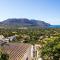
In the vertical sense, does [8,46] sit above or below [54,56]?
above

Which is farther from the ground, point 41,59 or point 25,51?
point 25,51

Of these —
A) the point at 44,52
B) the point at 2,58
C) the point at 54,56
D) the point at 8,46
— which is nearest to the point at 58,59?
the point at 54,56

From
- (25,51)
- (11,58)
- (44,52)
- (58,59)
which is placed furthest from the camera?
(44,52)

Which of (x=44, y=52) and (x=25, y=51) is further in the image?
(x=44, y=52)

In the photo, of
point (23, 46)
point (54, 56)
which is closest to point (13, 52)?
point (23, 46)

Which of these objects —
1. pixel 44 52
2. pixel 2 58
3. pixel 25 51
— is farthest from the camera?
pixel 44 52

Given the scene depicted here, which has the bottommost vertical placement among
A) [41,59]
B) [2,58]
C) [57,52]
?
[41,59]

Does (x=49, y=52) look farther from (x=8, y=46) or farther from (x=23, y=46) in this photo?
(x=8, y=46)

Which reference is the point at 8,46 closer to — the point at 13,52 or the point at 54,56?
the point at 13,52

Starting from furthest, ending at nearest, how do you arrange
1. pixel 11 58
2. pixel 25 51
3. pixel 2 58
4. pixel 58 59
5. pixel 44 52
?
pixel 44 52, pixel 58 59, pixel 25 51, pixel 11 58, pixel 2 58
